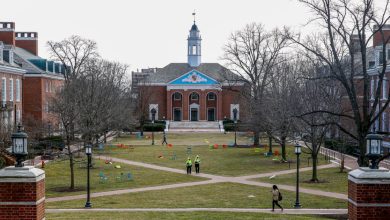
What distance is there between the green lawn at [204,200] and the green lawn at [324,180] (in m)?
2.55

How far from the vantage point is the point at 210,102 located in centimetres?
9575

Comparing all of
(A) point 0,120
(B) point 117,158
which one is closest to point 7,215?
(A) point 0,120

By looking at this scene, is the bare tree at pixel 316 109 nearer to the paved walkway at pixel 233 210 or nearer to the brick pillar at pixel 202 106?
the paved walkway at pixel 233 210

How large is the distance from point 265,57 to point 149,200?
33399mm

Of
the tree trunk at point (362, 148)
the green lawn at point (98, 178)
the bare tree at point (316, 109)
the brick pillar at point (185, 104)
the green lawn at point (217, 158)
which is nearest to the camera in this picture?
the tree trunk at point (362, 148)

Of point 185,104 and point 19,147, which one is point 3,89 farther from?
point 185,104

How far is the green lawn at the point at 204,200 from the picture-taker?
24719mm

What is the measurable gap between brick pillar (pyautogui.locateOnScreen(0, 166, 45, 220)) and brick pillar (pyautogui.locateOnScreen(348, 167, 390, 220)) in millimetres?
6466

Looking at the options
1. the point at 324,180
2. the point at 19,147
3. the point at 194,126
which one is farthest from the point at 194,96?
the point at 19,147

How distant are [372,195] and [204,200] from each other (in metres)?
14.7

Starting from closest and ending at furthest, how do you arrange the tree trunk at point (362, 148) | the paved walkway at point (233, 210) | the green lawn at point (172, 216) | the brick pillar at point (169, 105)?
the tree trunk at point (362, 148) < the green lawn at point (172, 216) < the paved walkway at point (233, 210) < the brick pillar at point (169, 105)

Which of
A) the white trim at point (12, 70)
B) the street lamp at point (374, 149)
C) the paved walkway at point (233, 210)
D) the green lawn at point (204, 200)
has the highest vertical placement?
the white trim at point (12, 70)

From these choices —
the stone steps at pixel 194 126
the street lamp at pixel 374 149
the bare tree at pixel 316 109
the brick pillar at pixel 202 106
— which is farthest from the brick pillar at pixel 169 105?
the street lamp at pixel 374 149

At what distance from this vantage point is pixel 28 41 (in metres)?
70.1
